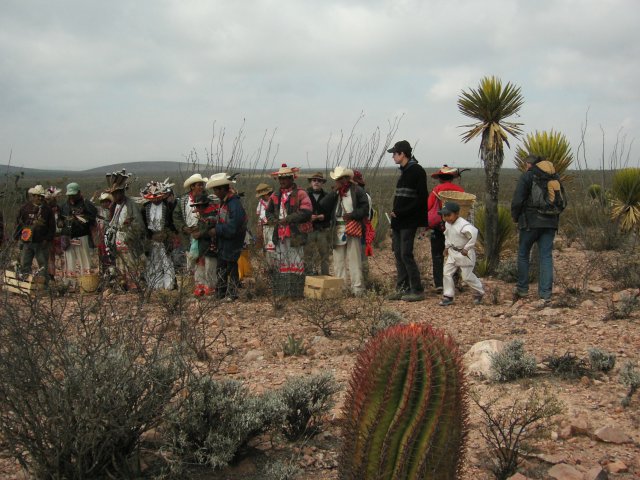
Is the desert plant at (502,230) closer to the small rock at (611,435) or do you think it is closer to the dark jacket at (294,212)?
the dark jacket at (294,212)

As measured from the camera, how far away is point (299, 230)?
28.9ft

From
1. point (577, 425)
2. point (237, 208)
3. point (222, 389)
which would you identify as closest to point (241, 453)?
point (222, 389)

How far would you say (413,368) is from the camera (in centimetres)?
289

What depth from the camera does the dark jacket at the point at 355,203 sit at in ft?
28.6

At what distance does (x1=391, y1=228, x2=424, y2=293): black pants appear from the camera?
8.37 meters

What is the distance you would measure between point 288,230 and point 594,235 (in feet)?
22.5

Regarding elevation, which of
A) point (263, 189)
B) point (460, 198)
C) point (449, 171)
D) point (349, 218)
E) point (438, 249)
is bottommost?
point (438, 249)

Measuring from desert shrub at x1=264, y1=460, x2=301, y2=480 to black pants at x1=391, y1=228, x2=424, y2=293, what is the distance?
4.88 m

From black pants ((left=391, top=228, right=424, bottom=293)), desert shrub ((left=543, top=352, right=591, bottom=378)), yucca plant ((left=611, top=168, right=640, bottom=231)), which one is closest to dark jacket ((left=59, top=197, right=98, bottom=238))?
black pants ((left=391, top=228, right=424, bottom=293))

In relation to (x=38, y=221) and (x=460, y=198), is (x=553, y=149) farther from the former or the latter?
(x=38, y=221)

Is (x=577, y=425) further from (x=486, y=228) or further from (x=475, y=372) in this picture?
(x=486, y=228)

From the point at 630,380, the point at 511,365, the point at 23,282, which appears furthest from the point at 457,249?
the point at 23,282

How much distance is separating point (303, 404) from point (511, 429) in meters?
1.29

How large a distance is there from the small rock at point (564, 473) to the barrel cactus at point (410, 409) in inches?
38.6
